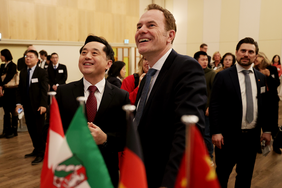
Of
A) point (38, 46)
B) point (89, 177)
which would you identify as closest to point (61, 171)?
point (89, 177)

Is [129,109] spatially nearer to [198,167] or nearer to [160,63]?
[198,167]

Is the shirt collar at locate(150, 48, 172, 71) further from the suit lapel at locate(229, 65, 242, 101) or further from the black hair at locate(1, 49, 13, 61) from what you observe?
the black hair at locate(1, 49, 13, 61)

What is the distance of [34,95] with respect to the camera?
4289mm

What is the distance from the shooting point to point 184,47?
13320 mm

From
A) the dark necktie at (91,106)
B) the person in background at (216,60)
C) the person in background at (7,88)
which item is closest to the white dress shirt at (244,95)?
the dark necktie at (91,106)

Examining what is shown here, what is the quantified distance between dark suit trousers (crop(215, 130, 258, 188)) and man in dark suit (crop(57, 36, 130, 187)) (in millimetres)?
1402

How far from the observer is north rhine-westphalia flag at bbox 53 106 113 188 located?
0.90 m

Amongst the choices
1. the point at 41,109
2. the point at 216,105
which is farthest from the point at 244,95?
the point at 41,109

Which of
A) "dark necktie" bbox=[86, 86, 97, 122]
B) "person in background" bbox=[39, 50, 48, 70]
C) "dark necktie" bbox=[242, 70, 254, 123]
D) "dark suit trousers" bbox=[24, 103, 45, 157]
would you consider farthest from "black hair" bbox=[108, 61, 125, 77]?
"person in background" bbox=[39, 50, 48, 70]

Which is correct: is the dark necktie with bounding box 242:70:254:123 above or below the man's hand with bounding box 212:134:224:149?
above

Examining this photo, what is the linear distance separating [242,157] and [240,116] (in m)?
0.45

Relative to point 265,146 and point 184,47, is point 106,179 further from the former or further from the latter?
point 184,47

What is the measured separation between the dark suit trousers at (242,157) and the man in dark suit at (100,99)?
1.40 metres

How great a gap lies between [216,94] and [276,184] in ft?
6.04
